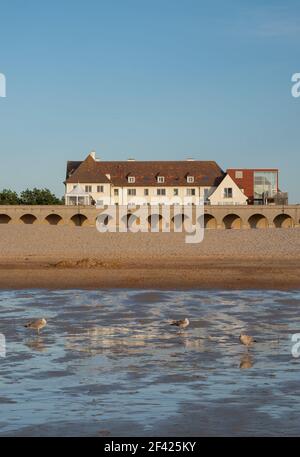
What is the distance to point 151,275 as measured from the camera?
111 feet

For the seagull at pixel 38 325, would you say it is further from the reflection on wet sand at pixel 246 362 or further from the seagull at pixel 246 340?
the reflection on wet sand at pixel 246 362

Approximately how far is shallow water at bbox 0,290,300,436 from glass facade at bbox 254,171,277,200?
263 ft

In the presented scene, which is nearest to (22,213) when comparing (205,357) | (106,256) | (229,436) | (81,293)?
(106,256)

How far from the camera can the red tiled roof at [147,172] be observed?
101312 mm

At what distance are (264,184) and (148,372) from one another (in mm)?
90745

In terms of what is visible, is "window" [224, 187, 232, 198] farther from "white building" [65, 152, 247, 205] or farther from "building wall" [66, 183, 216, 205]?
"building wall" [66, 183, 216, 205]

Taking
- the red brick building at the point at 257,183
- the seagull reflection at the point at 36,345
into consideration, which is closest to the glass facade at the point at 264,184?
the red brick building at the point at 257,183

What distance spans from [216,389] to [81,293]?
15.1m

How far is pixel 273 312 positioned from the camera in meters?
22.7

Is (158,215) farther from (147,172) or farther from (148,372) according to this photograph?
(148,372)

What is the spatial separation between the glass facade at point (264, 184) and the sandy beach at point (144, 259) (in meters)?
43.2

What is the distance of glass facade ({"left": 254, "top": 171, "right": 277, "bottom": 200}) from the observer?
103062mm

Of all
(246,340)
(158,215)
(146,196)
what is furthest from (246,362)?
(146,196)

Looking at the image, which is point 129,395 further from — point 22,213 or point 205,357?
point 22,213
